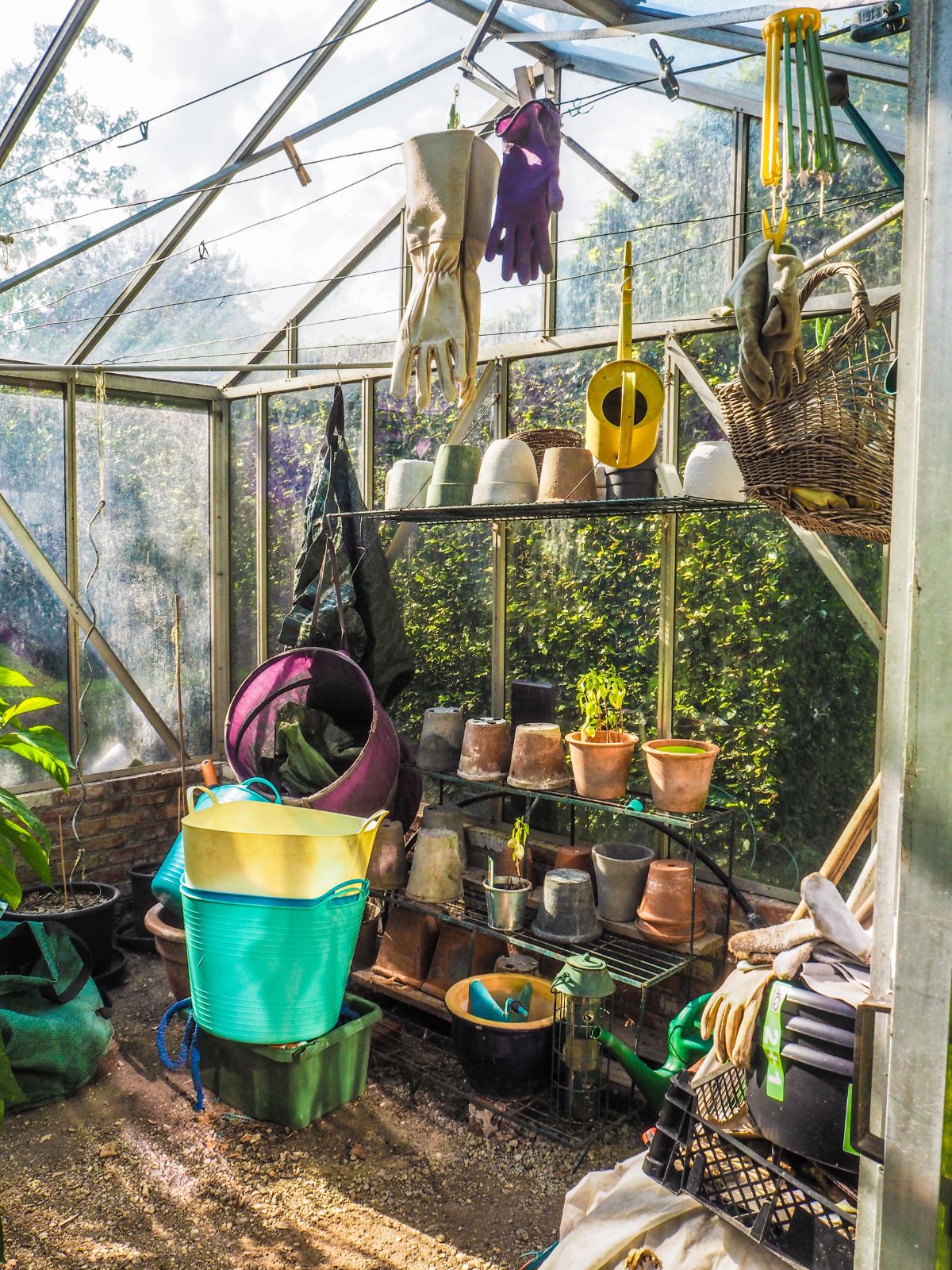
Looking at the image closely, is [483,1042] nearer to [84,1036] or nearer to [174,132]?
[84,1036]

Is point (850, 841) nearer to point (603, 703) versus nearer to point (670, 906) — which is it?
point (670, 906)

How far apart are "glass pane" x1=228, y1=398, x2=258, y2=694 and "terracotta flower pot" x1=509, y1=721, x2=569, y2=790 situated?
194 cm

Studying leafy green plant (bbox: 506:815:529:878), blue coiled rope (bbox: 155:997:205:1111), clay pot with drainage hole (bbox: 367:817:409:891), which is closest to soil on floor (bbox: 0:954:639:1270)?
blue coiled rope (bbox: 155:997:205:1111)

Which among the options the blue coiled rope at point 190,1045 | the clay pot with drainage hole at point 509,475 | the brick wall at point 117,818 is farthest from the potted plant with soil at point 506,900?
the brick wall at point 117,818

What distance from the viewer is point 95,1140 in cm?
270

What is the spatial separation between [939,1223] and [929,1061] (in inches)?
5.5

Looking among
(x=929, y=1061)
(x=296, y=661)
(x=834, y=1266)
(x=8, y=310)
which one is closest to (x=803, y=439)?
(x=929, y=1061)

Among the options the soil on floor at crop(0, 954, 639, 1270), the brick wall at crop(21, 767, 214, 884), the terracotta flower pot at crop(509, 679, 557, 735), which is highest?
the terracotta flower pot at crop(509, 679, 557, 735)

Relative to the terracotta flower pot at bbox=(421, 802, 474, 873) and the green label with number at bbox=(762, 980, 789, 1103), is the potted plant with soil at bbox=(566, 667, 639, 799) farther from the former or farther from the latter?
the green label with number at bbox=(762, 980, 789, 1103)

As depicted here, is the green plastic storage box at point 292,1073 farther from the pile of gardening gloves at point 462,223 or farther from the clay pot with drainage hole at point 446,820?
the pile of gardening gloves at point 462,223

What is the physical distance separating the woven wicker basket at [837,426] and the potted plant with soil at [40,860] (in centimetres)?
216

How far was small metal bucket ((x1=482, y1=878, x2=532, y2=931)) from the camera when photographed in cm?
288

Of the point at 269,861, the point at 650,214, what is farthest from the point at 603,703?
the point at 650,214

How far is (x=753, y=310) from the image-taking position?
4.43 ft
